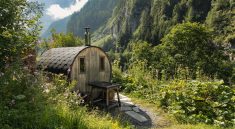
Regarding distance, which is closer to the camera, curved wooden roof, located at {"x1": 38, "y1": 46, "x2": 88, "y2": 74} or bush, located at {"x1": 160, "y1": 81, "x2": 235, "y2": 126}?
bush, located at {"x1": 160, "y1": 81, "x2": 235, "y2": 126}

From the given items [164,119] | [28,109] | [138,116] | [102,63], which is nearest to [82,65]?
[102,63]

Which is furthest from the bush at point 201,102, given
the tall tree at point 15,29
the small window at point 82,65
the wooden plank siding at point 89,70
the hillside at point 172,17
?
the hillside at point 172,17

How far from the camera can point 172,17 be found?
371 feet

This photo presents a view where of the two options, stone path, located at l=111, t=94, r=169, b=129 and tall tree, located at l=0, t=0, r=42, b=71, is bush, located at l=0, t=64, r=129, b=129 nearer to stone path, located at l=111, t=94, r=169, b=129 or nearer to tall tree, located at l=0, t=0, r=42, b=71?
tall tree, located at l=0, t=0, r=42, b=71

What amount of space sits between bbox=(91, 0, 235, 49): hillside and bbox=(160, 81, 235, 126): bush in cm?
5504

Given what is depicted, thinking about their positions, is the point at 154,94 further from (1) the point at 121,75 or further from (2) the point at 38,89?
(2) the point at 38,89

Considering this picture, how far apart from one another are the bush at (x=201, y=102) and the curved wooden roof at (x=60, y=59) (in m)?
3.85

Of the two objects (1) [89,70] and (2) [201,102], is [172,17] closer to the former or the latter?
(1) [89,70]

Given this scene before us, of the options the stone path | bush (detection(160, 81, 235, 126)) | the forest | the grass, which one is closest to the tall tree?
the forest

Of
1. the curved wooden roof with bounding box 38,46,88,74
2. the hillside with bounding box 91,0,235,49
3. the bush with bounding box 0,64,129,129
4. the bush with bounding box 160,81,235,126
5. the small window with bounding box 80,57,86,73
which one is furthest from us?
the hillside with bounding box 91,0,235,49

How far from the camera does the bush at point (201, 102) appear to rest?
820cm

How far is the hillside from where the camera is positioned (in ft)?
241

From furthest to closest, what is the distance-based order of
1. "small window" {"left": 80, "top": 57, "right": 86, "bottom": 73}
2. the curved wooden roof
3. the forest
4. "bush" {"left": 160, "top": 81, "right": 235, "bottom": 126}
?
"small window" {"left": 80, "top": 57, "right": 86, "bottom": 73}
the curved wooden roof
"bush" {"left": 160, "top": 81, "right": 235, "bottom": 126}
the forest

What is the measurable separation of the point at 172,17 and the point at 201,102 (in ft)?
356
